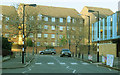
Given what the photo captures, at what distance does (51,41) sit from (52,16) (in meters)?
8.78

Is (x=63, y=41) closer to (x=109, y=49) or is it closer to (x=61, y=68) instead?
(x=109, y=49)

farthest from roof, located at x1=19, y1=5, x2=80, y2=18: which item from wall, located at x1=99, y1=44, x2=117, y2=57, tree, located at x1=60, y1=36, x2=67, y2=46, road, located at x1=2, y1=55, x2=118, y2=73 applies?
road, located at x1=2, y1=55, x2=118, y2=73

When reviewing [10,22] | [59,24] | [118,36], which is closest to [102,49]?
[118,36]

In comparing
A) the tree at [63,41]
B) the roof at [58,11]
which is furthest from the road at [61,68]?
the roof at [58,11]

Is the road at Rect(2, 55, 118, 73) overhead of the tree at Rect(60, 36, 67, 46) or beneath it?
beneath

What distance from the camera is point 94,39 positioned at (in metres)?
53.3

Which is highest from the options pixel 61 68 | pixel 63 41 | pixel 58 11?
pixel 58 11

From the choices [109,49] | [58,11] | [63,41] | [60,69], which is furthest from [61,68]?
[58,11]

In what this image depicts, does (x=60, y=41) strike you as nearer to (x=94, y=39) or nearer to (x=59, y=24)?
(x=59, y=24)

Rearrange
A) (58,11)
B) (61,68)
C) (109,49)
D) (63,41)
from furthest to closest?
(58,11)
(63,41)
(109,49)
(61,68)

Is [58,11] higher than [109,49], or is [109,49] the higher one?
[58,11]

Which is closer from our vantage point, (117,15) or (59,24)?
(117,15)

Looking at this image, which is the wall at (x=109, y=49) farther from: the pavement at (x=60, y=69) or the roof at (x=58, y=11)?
the roof at (x=58, y=11)

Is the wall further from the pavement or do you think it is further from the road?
the pavement
